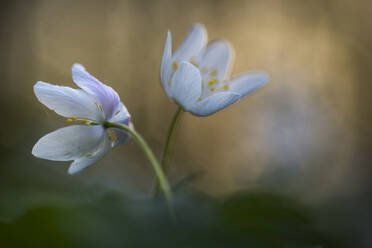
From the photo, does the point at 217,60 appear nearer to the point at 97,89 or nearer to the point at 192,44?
the point at 192,44

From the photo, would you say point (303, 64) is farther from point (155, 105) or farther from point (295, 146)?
point (295, 146)

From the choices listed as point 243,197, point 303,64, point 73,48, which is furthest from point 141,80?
point 243,197

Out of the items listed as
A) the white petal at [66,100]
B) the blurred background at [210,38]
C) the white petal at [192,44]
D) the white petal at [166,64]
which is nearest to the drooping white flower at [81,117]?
the white petal at [66,100]

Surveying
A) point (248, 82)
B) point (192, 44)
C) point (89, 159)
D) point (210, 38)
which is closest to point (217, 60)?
point (192, 44)

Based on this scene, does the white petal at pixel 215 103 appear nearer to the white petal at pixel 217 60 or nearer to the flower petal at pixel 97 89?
the flower petal at pixel 97 89

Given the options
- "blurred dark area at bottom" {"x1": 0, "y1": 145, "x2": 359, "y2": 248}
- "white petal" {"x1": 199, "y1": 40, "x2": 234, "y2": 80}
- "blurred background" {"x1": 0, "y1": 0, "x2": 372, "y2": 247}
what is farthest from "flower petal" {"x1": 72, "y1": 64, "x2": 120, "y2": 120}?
"blurred background" {"x1": 0, "y1": 0, "x2": 372, "y2": 247}

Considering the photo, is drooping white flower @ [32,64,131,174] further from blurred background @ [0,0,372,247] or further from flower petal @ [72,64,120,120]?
blurred background @ [0,0,372,247]
